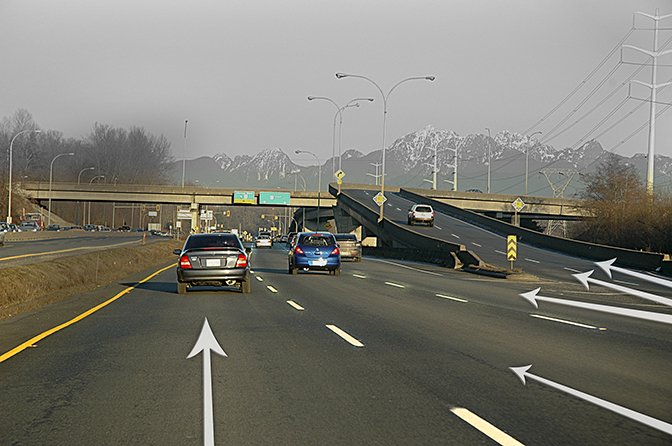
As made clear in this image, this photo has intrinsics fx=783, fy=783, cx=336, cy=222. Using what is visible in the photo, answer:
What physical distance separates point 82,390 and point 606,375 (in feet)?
19.7

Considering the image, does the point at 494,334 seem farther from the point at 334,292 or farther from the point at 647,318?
the point at 334,292

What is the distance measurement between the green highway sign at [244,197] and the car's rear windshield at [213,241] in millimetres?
86062

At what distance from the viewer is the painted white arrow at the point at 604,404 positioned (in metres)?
6.79

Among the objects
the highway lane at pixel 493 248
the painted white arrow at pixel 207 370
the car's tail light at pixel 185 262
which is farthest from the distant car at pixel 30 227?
the painted white arrow at pixel 207 370

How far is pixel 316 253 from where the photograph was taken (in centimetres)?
3180

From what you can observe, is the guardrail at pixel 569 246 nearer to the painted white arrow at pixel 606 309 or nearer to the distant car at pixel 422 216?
the distant car at pixel 422 216

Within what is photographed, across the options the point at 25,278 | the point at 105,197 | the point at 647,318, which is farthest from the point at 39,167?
the point at 647,318

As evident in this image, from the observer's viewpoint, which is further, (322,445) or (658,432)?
(658,432)

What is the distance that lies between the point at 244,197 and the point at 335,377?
326ft

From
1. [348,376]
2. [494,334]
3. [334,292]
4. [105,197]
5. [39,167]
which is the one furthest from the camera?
[39,167]

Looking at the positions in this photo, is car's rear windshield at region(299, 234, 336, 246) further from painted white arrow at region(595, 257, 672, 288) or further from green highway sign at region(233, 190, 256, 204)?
green highway sign at region(233, 190, 256, 204)

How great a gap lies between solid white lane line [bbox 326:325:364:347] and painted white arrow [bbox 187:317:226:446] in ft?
6.60

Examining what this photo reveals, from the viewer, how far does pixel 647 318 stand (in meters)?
17.2

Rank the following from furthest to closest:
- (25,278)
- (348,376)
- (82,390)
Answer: (25,278), (348,376), (82,390)
